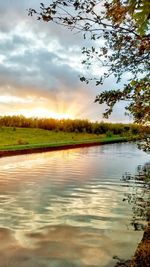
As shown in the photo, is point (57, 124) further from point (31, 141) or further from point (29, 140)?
point (31, 141)

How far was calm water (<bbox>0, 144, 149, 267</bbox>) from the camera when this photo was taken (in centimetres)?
700

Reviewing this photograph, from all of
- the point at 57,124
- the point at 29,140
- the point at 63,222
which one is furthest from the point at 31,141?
the point at 63,222

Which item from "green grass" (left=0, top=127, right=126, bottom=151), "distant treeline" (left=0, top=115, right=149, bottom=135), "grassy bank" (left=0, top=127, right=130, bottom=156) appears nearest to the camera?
"grassy bank" (left=0, top=127, right=130, bottom=156)

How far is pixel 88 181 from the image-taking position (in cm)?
1611

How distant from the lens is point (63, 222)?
30.5 feet

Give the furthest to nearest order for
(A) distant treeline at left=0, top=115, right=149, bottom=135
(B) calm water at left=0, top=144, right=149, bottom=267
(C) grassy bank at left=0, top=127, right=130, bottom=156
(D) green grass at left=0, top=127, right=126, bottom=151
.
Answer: (A) distant treeline at left=0, top=115, right=149, bottom=135, (D) green grass at left=0, top=127, right=126, bottom=151, (C) grassy bank at left=0, top=127, right=130, bottom=156, (B) calm water at left=0, top=144, right=149, bottom=267

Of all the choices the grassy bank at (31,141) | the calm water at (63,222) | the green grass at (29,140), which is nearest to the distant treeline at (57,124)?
the green grass at (29,140)

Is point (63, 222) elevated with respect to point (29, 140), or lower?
lower

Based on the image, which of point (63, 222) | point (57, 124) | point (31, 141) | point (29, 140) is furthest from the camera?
point (57, 124)

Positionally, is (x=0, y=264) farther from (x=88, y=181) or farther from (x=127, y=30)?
(x=88, y=181)

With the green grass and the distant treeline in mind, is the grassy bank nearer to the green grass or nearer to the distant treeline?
the green grass

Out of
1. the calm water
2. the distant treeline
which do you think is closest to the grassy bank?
the calm water

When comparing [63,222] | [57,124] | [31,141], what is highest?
[57,124]

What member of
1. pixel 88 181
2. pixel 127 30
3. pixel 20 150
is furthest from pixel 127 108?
pixel 20 150
